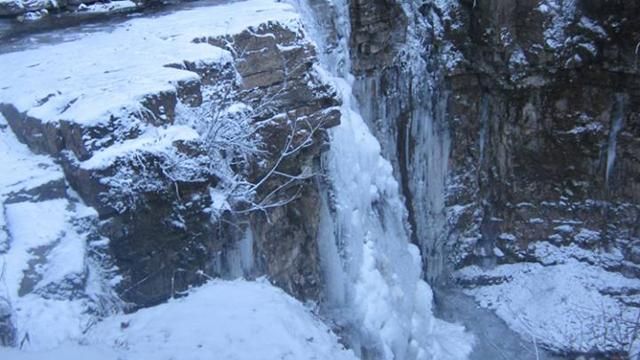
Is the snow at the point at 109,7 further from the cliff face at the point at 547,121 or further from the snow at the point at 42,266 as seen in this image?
the cliff face at the point at 547,121

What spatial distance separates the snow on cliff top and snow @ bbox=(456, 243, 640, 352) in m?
6.14

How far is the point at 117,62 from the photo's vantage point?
5973 mm

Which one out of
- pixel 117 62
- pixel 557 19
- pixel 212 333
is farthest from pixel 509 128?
pixel 212 333

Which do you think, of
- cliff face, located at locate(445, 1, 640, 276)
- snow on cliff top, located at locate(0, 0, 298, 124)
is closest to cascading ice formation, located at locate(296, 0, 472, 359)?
snow on cliff top, located at locate(0, 0, 298, 124)

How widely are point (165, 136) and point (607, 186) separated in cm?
790

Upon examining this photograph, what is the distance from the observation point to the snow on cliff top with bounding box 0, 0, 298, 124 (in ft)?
16.8

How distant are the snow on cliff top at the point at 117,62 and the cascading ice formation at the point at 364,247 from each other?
1.16 meters

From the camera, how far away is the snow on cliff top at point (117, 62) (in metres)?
5.12

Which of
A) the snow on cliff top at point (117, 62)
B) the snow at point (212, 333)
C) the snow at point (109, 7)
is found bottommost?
the snow at point (212, 333)

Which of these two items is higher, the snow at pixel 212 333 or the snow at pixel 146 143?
the snow at pixel 146 143

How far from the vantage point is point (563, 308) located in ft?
33.0

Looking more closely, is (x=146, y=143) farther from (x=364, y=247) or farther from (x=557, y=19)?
(x=557, y=19)

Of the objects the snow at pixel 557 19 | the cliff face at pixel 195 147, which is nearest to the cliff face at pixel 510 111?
the snow at pixel 557 19

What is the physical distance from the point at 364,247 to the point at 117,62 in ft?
11.0
